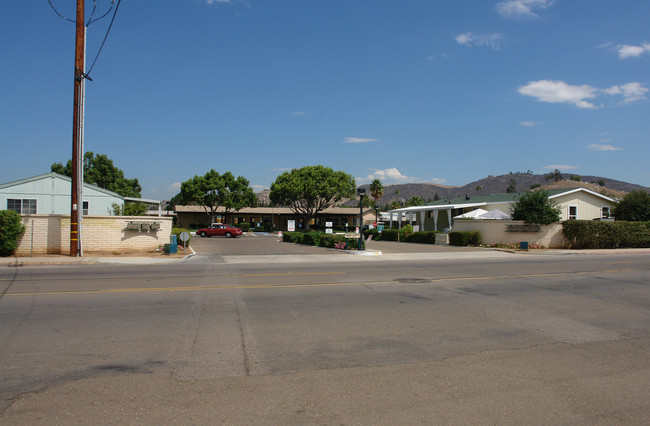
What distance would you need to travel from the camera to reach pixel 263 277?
43.9 feet

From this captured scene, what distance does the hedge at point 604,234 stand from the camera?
29.2m

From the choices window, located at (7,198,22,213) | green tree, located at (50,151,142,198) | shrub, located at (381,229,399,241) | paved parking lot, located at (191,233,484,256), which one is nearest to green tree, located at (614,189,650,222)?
paved parking lot, located at (191,233,484,256)

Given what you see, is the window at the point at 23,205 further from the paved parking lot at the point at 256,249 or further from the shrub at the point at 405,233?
the shrub at the point at 405,233

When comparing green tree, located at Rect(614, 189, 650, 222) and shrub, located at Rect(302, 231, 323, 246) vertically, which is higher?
green tree, located at Rect(614, 189, 650, 222)

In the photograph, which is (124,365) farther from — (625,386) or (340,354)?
(625,386)

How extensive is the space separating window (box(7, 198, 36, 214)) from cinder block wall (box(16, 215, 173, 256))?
599 inches

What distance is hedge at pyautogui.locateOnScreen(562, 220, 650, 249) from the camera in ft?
95.8

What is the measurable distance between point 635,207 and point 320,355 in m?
35.8

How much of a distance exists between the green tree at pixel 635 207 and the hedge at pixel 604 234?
2.27m

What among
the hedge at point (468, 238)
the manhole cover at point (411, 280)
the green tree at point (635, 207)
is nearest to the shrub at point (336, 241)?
the hedge at point (468, 238)

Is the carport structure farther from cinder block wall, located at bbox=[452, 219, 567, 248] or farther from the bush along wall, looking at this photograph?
the bush along wall

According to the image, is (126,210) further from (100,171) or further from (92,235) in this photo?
(100,171)

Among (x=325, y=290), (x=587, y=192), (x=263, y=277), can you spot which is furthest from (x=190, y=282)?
(x=587, y=192)

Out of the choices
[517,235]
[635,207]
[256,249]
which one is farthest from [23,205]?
[635,207]
